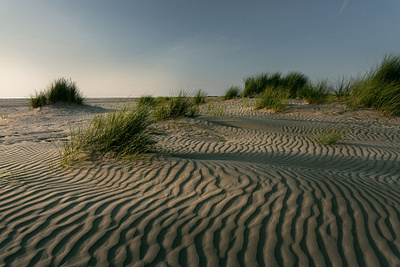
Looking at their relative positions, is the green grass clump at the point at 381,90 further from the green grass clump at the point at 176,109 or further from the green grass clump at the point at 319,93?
the green grass clump at the point at 176,109

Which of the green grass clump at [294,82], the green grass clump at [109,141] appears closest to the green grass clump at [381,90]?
the green grass clump at [294,82]

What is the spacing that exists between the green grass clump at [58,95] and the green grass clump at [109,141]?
11.8 m

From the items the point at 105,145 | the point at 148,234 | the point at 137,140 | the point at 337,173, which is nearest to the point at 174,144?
the point at 137,140

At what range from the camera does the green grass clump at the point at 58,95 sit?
14422 mm

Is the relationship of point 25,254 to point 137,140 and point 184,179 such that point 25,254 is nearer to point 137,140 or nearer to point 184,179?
point 184,179

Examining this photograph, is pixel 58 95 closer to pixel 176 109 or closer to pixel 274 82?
pixel 176 109

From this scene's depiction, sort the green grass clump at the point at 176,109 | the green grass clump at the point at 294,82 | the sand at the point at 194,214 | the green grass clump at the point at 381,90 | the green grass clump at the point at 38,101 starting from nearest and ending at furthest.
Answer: the sand at the point at 194,214, the green grass clump at the point at 176,109, the green grass clump at the point at 381,90, the green grass clump at the point at 38,101, the green grass clump at the point at 294,82

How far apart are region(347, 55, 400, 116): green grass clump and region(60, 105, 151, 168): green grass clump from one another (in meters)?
10.7

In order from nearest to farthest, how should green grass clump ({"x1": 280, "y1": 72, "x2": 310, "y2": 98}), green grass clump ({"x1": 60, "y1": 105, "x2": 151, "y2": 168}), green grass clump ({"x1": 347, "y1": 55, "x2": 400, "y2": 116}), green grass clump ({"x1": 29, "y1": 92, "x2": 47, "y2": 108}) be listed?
green grass clump ({"x1": 60, "y1": 105, "x2": 151, "y2": 168})
green grass clump ({"x1": 347, "y1": 55, "x2": 400, "y2": 116})
green grass clump ({"x1": 29, "y1": 92, "x2": 47, "y2": 108})
green grass clump ({"x1": 280, "y1": 72, "x2": 310, "y2": 98})

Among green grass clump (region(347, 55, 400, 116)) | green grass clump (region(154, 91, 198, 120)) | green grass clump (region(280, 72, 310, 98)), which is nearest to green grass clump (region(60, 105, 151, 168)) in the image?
green grass clump (region(154, 91, 198, 120))

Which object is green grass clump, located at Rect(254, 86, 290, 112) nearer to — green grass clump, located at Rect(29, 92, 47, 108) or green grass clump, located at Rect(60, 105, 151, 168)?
green grass clump, located at Rect(60, 105, 151, 168)

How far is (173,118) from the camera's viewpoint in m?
9.24

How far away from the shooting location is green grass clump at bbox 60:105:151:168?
427cm

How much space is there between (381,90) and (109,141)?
11.9m
